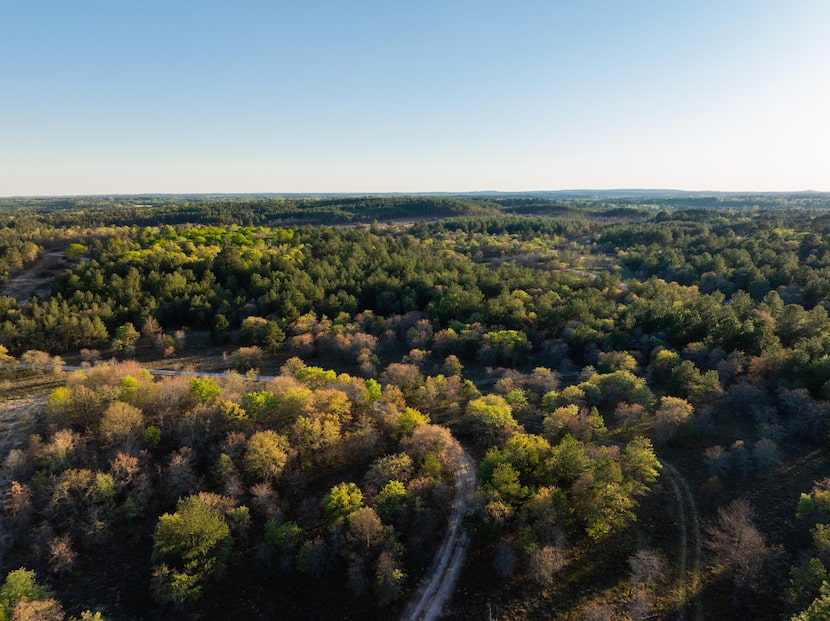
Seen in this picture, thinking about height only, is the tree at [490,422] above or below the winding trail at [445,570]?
above

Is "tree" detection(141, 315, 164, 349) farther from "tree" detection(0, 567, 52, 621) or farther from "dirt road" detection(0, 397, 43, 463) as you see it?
"tree" detection(0, 567, 52, 621)

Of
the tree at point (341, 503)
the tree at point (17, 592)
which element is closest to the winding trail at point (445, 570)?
the tree at point (341, 503)

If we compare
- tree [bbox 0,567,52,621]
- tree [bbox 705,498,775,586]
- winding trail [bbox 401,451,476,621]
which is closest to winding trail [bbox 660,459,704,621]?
tree [bbox 705,498,775,586]

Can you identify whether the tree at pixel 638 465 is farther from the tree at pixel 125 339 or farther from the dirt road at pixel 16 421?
the tree at pixel 125 339

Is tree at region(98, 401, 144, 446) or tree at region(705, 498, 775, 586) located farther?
tree at region(98, 401, 144, 446)

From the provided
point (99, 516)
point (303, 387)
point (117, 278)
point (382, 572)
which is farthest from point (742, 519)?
point (117, 278)

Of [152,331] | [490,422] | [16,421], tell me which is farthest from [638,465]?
[152,331]
